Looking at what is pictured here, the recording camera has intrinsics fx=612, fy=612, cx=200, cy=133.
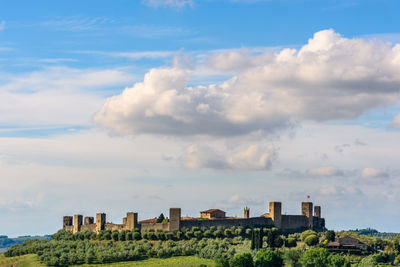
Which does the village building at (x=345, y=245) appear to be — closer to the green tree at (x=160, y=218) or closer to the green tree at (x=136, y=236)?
the green tree at (x=160, y=218)

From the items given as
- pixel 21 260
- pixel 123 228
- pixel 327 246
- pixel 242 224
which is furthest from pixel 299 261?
pixel 21 260

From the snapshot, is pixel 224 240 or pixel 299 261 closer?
pixel 299 261

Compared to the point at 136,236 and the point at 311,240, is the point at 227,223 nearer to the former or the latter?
the point at 311,240

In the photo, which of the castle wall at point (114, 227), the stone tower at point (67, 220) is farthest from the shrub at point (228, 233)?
the stone tower at point (67, 220)

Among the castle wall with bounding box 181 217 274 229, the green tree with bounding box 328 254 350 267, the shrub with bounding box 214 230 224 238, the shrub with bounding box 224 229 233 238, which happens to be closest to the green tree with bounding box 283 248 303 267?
the green tree with bounding box 328 254 350 267

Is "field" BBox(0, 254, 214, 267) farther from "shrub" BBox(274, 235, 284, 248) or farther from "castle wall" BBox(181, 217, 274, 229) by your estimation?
"shrub" BBox(274, 235, 284, 248)

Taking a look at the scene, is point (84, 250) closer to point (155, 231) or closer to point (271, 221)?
point (155, 231)

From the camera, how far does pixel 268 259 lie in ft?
258

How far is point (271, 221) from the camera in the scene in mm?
101375

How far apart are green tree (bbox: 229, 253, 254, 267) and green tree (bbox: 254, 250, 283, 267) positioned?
0.78m

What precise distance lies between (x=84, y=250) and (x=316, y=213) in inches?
1728

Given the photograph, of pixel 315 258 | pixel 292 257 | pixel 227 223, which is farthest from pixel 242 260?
pixel 227 223

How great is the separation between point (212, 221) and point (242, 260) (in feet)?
57.7

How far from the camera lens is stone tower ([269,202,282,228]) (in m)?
102
